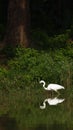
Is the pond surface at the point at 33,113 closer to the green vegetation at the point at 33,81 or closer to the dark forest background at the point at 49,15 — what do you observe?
the green vegetation at the point at 33,81

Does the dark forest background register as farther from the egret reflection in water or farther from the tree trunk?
the egret reflection in water

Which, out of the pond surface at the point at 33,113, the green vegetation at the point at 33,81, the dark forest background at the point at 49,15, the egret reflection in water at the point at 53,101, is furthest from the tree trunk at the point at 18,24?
the egret reflection in water at the point at 53,101

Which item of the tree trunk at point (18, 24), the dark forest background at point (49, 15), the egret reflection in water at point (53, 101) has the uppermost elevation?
the tree trunk at point (18, 24)

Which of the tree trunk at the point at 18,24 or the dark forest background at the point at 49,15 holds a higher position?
the tree trunk at the point at 18,24

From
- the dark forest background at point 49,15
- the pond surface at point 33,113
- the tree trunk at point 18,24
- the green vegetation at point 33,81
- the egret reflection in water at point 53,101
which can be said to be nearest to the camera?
the pond surface at point 33,113

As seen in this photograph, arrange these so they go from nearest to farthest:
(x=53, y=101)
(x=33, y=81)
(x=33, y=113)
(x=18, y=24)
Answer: (x=33, y=113)
(x=53, y=101)
(x=33, y=81)
(x=18, y=24)

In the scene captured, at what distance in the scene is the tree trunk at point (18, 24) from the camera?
2398 cm

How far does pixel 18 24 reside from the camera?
79.2 ft

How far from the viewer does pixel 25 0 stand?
949 inches

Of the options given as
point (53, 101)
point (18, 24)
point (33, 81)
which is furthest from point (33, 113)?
point (18, 24)

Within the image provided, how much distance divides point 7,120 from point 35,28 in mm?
13702

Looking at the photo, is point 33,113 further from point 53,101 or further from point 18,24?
point 18,24

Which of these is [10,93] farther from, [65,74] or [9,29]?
[9,29]

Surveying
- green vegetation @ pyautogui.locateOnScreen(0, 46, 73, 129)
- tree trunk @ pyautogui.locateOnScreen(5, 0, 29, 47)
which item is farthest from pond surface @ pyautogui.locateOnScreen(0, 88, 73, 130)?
tree trunk @ pyautogui.locateOnScreen(5, 0, 29, 47)
